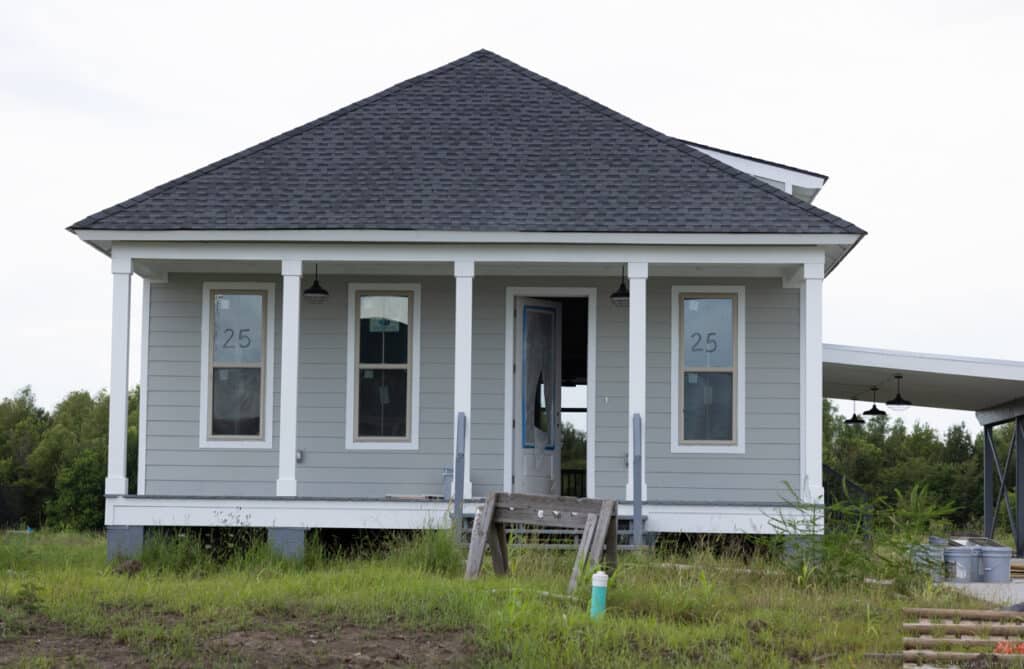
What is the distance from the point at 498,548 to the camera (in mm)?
11391

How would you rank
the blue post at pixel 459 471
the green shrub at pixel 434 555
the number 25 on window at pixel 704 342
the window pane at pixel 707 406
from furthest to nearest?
the number 25 on window at pixel 704 342 < the window pane at pixel 707 406 < the blue post at pixel 459 471 < the green shrub at pixel 434 555

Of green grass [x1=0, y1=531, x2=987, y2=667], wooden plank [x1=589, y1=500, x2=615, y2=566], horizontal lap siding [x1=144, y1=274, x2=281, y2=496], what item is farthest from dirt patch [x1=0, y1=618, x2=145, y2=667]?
horizontal lap siding [x1=144, y1=274, x2=281, y2=496]

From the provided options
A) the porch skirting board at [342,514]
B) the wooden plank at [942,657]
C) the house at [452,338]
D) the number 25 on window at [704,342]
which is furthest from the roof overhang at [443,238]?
the wooden plank at [942,657]

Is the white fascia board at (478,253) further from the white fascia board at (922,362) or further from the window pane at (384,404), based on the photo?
the white fascia board at (922,362)

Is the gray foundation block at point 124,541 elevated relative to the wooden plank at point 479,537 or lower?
lower

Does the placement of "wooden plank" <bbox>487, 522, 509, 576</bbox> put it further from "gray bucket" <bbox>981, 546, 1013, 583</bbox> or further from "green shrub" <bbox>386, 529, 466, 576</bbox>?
"gray bucket" <bbox>981, 546, 1013, 583</bbox>

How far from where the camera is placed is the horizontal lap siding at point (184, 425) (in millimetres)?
15438

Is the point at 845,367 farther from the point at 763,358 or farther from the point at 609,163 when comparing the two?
the point at 609,163

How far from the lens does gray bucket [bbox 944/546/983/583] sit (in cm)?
1472

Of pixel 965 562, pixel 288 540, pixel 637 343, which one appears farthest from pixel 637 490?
pixel 965 562

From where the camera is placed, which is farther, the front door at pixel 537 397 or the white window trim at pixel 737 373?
the front door at pixel 537 397

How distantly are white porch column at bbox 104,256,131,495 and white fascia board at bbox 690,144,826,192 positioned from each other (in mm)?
8030

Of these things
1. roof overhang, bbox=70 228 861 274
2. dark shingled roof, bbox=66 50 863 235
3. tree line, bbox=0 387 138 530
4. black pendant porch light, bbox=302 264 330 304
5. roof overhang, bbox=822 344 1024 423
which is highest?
dark shingled roof, bbox=66 50 863 235

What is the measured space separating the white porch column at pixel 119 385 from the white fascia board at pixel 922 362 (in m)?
8.48
